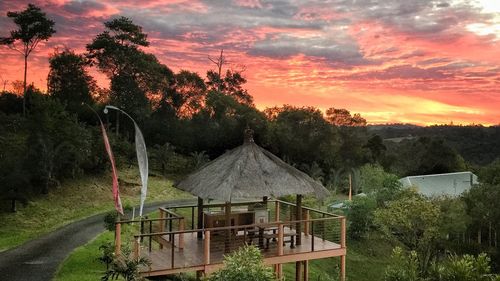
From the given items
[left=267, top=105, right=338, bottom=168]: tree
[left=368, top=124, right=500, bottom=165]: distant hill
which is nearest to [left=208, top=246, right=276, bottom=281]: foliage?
[left=267, top=105, right=338, bottom=168]: tree

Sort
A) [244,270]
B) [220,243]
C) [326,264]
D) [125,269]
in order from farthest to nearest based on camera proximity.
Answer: [326,264] < [220,243] < [125,269] < [244,270]

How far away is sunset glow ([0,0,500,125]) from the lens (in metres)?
29.1

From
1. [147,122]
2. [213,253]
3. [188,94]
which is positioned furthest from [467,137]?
[213,253]

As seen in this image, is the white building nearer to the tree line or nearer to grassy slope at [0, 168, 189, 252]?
the tree line

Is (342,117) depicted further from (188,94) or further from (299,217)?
(299,217)

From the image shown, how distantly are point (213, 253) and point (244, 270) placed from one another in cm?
463

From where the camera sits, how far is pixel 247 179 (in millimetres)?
14641

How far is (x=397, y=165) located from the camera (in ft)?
217

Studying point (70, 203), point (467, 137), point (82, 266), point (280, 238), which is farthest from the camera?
point (467, 137)

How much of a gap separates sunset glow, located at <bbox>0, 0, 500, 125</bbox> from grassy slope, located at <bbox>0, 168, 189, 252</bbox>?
12097 mm

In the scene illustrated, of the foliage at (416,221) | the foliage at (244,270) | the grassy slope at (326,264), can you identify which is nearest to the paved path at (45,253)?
the grassy slope at (326,264)

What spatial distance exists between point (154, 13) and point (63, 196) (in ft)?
54.0

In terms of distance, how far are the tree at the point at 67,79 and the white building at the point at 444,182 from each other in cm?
3291

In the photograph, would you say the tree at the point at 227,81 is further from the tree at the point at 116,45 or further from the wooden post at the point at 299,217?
the wooden post at the point at 299,217
